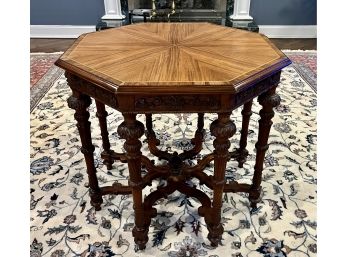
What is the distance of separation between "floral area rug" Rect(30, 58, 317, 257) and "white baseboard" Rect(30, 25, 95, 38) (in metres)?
2.25

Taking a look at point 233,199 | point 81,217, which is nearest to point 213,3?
point 233,199

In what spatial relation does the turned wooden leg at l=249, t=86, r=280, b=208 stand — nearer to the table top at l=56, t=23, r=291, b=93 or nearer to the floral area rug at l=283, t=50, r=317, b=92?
the table top at l=56, t=23, r=291, b=93

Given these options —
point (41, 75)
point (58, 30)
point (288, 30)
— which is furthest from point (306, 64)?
point (58, 30)

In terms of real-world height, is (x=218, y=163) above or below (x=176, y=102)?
below

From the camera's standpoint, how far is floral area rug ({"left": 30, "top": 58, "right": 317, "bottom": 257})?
1.30m

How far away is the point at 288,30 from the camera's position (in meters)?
4.01

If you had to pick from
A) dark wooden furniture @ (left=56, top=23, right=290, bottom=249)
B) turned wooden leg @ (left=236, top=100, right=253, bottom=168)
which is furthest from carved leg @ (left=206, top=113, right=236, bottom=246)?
turned wooden leg @ (left=236, top=100, right=253, bottom=168)

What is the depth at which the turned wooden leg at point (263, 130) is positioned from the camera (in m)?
1.23

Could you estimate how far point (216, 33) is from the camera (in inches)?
55.4

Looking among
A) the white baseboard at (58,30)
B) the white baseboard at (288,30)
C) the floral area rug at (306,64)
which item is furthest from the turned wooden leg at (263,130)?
the white baseboard at (58,30)

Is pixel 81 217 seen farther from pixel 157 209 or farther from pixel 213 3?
pixel 213 3

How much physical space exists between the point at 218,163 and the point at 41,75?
233 centimetres

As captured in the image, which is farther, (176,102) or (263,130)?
(263,130)

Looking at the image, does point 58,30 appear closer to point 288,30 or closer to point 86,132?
point 288,30
